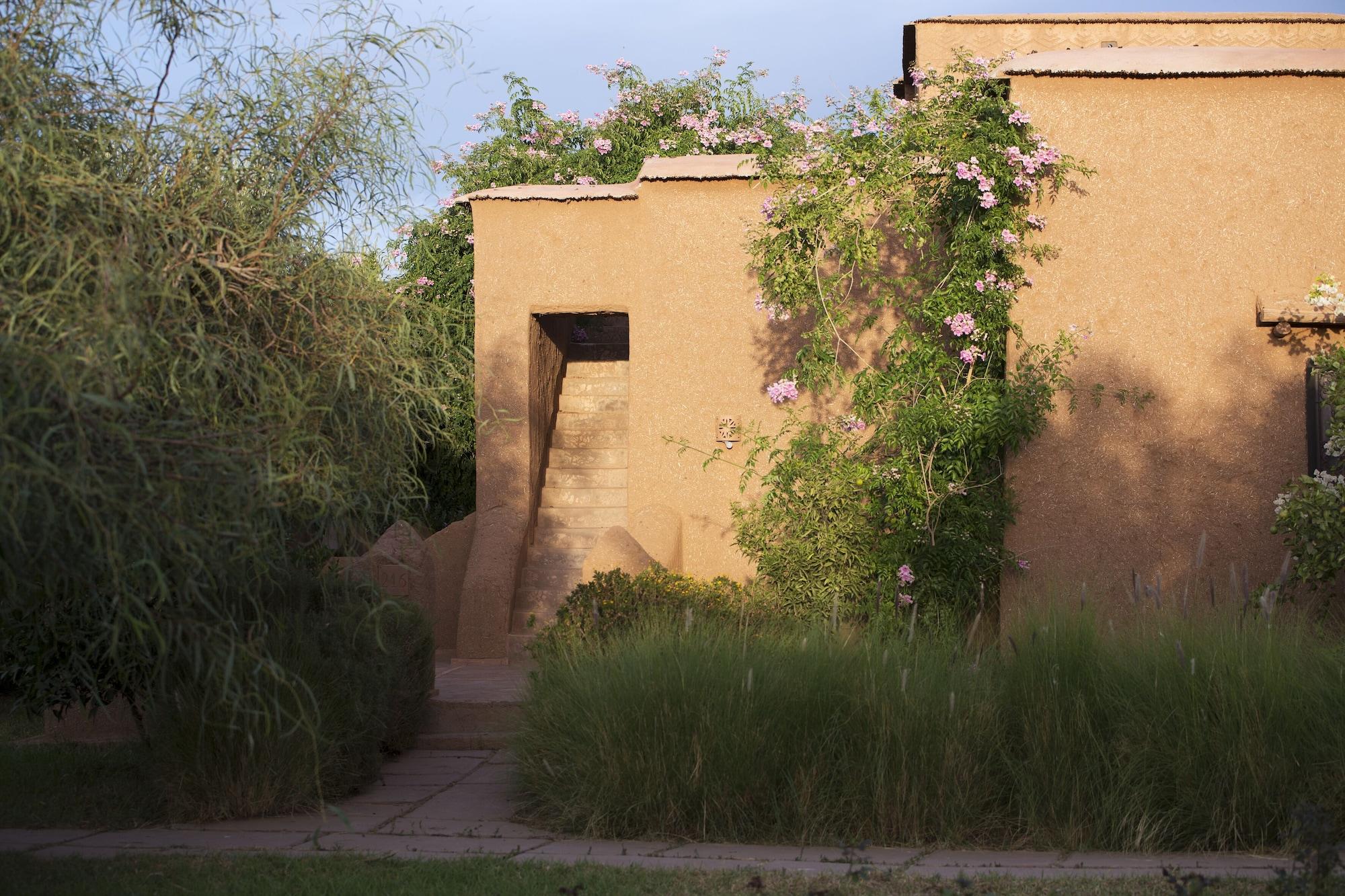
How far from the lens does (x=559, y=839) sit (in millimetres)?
5461

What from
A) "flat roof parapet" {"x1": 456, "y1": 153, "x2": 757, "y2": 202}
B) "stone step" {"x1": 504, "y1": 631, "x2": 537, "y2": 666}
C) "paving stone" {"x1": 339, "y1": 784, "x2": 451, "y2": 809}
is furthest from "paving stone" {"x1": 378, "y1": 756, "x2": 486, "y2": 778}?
"flat roof parapet" {"x1": 456, "y1": 153, "x2": 757, "y2": 202}

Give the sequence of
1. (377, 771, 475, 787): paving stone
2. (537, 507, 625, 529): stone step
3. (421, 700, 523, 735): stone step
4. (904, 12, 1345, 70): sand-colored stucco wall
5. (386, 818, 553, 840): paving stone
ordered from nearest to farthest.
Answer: (386, 818, 553, 840): paving stone, (377, 771, 475, 787): paving stone, (421, 700, 523, 735): stone step, (537, 507, 625, 529): stone step, (904, 12, 1345, 70): sand-colored stucco wall

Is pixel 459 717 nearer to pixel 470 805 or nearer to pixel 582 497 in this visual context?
pixel 470 805

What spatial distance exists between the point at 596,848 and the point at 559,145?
1029cm

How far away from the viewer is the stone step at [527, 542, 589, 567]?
10.9m

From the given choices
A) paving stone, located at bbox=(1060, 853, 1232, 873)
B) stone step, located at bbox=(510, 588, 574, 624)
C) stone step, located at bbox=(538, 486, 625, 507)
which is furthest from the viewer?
stone step, located at bbox=(538, 486, 625, 507)

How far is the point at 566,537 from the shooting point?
1119 cm

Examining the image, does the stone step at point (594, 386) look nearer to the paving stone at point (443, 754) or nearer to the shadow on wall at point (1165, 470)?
the shadow on wall at point (1165, 470)

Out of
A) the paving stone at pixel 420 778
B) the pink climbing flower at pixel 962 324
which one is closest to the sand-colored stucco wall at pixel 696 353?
the pink climbing flower at pixel 962 324

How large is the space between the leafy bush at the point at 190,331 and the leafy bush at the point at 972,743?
1.52 metres

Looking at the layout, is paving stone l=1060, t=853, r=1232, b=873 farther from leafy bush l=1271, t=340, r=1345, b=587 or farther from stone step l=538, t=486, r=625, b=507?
stone step l=538, t=486, r=625, b=507

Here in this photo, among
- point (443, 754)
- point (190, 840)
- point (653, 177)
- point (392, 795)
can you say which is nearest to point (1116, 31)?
point (653, 177)

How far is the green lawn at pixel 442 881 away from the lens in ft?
14.9

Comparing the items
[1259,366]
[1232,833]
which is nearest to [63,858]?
[1232,833]
